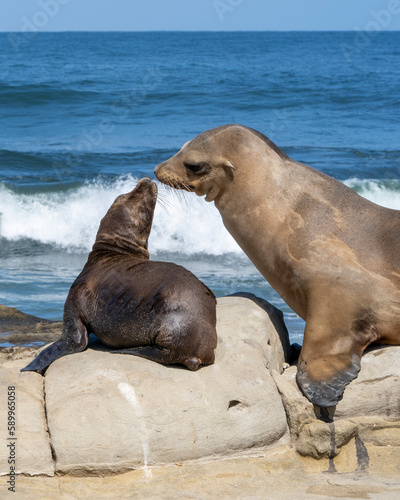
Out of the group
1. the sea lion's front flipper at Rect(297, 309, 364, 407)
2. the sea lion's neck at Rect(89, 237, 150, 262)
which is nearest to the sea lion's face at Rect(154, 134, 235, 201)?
the sea lion's neck at Rect(89, 237, 150, 262)

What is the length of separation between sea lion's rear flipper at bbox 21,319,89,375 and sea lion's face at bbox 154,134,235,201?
4.80ft

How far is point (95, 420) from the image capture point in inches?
189

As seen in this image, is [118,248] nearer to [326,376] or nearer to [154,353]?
[154,353]

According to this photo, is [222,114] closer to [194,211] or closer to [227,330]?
[194,211]

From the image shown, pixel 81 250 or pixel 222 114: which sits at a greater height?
pixel 222 114

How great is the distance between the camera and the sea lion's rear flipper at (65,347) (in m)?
5.35

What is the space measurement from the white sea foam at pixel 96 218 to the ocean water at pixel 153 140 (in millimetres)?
29

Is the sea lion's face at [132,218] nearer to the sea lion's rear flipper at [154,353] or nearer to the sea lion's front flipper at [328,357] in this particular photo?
the sea lion's rear flipper at [154,353]

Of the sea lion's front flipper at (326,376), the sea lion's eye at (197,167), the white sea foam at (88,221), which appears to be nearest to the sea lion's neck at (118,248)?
the sea lion's eye at (197,167)

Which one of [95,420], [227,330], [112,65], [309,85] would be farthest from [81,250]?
[112,65]

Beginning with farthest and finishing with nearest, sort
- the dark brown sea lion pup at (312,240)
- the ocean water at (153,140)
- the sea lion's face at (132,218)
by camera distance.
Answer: the ocean water at (153,140), the sea lion's face at (132,218), the dark brown sea lion pup at (312,240)

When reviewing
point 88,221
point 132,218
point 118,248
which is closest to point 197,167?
point 132,218

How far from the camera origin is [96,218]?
15.0 m

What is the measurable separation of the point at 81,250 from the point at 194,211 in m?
2.28
